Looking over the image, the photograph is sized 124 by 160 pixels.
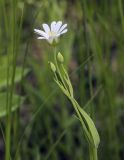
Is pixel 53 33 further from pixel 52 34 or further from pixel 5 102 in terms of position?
pixel 5 102

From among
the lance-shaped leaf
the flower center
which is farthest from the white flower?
the lance-shaped leaf

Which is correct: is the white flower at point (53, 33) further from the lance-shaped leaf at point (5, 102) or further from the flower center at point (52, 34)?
the lance-shaped leaf at point (5, 102)

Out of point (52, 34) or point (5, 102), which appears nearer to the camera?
point (52, 34)

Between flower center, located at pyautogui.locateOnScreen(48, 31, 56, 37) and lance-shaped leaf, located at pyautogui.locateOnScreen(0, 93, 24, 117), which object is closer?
flower center, located at pyautogui.locateOnScreen(48, 31, 56, 37)

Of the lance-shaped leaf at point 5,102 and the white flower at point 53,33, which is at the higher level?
the white flower at point 53,33

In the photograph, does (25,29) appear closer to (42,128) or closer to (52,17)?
(52,17)

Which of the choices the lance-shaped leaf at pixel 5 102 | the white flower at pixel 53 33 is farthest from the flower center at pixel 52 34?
the lance-shaped leaf at pixel 5 102

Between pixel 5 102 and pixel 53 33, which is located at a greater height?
pixel 53 33

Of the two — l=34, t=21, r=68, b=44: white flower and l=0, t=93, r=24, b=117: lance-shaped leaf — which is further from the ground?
l=34, t=21, r=68, b=44: white flower

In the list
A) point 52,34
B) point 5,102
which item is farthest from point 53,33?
point 5,102

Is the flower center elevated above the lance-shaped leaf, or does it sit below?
above

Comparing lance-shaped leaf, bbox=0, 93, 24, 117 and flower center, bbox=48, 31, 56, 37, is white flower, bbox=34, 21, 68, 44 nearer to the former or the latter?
flower center, bbox=48, 31, 56, 37

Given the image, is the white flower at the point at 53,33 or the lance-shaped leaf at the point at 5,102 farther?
the lance-shaped leaf at the point at 5,102
